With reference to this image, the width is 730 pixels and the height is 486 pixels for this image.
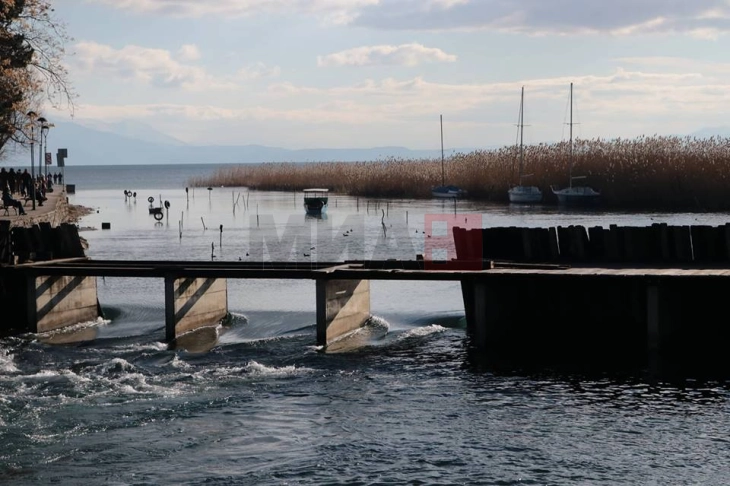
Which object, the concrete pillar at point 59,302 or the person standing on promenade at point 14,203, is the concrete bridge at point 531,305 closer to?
the concrete pillar at point 59,302

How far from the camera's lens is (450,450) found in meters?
17.4

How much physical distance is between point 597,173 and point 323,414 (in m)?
68.2

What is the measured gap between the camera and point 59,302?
2986cm

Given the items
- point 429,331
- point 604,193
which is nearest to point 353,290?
point 429,331

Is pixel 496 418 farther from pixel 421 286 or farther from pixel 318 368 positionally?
pixel 421 286

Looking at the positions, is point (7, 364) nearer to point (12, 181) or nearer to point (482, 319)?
point (482, 319)

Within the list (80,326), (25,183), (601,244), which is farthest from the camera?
(25,183)

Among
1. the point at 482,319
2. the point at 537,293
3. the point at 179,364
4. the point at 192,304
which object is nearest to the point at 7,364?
the point at 179,364

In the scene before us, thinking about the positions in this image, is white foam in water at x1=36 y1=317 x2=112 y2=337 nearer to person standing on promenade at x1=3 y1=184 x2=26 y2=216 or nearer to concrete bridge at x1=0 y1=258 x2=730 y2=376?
concrete bridge at x1=0 y1=258 x2=730 y2=376

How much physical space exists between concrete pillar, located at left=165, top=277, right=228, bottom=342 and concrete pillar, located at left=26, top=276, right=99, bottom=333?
396 centimetres

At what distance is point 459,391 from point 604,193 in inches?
2567

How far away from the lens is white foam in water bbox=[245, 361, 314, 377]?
904 inches

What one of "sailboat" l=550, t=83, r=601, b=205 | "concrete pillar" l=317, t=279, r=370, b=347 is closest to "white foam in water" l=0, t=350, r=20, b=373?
"concrete pillar" l=317, t=279, r=370, b=347

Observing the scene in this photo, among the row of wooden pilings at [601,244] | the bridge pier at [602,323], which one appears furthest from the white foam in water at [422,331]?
the row of wooden pilings at [601,244]
